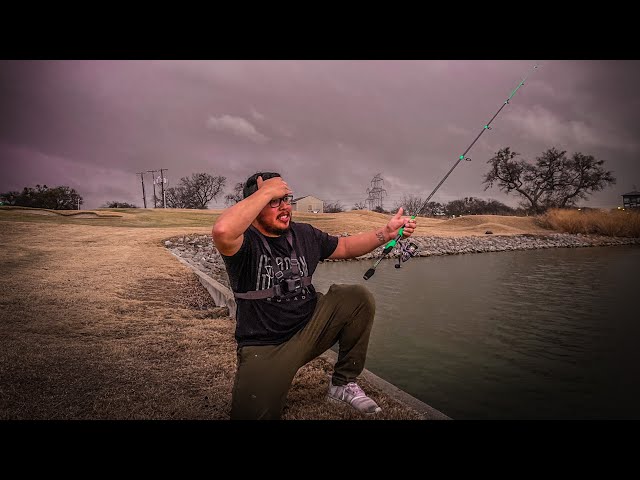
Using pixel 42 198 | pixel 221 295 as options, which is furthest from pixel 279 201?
pixel 42 198

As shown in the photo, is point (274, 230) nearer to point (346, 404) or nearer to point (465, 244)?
point (346, 404)

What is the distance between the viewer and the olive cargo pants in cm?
297

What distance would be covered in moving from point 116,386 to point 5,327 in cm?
346

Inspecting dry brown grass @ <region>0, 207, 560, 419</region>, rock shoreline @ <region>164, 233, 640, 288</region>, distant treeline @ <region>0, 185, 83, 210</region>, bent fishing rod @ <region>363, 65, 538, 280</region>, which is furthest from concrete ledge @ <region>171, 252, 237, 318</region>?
distant treeline @ <region>0, 185, 83, 210</region>

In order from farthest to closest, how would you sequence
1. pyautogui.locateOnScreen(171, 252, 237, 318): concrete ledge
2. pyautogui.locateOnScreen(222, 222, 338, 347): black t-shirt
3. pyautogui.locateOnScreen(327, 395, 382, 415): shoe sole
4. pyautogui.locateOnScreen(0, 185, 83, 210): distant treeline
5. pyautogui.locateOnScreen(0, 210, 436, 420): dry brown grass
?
pyautogui.locateOnScreen(0, 185, 83, 210): distant treeline < pyautogui.locateOnScreen(171, 252, 237, 318): concrete ledge < pyautogui.locateOnScreen(0, 210, 436, 420): dry brown grass < pyautogui.locateOnScreen(327, 395, 382, 415): shoe sole < pyautogui.locateOnScreen(222, 222, 338, 347): black t-shirt

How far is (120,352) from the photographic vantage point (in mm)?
5273

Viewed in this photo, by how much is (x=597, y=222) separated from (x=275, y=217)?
43.2 meters

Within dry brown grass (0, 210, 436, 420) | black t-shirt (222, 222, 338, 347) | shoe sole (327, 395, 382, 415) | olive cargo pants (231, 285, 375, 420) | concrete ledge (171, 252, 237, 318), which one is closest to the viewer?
olive cargo pants (231, 285, 375, 420)

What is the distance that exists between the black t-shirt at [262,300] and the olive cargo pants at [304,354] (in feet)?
0.29

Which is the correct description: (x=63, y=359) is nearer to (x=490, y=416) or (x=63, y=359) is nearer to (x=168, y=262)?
(x=490, y=416)

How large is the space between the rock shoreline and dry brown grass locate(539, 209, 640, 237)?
37.1 inches

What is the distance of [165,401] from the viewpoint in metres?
3.86

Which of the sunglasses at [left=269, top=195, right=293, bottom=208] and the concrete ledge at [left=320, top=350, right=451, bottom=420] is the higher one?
the sunglasses at [left=269, top=195, right=293, bottom=208]

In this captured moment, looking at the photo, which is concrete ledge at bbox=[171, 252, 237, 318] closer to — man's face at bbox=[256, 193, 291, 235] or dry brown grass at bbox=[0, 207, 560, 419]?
dry brown grass at bbox=[0, 207, 560, 419]
